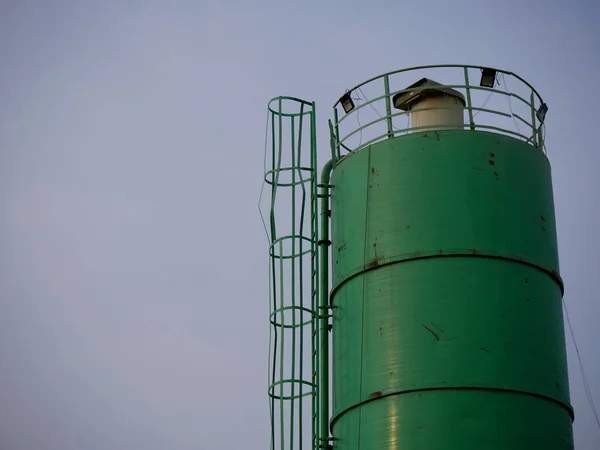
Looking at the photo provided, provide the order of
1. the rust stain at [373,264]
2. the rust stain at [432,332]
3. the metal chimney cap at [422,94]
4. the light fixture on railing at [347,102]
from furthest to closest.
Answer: the light fixture on railing at [347,102]
the metal chimney cap at [422,94]
the rust stain at [373,264]
the rust stain at [432,332]

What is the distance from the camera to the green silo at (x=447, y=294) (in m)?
12.5

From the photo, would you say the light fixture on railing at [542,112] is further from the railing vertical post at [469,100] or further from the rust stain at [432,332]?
the rust stain at [432,332]

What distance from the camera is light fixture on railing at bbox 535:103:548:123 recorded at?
15.0 metres

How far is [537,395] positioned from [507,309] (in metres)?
1.10

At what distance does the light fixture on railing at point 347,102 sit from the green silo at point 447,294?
2.45 ft

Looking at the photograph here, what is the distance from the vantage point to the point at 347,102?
49.9 ft

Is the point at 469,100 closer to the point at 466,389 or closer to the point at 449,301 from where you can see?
the point at 449,301

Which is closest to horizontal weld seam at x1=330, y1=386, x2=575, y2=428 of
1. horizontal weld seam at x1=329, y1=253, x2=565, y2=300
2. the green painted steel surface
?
the green painted steel surface

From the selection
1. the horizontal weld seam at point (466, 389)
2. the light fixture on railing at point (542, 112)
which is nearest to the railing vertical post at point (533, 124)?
the light fixture on railing at point (542, 112)

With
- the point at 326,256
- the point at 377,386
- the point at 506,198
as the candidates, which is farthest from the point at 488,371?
the point at 326,256

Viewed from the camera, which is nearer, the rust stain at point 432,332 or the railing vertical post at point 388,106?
the rust stain at point 432,332

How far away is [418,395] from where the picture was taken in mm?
12562

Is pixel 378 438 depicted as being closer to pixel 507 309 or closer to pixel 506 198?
pixel 507 309

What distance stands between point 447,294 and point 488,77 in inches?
135
